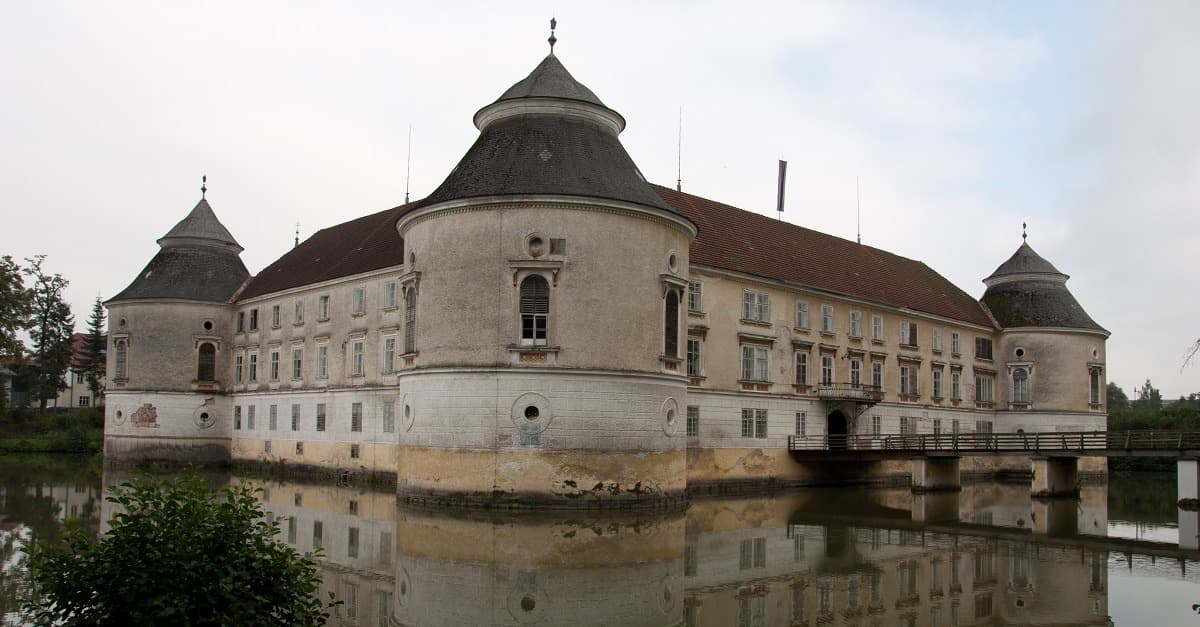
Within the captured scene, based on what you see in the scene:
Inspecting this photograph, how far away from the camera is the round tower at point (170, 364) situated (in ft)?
148

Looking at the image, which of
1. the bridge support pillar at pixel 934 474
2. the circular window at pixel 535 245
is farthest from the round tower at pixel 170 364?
the bridge support pillar at pixel 934 474

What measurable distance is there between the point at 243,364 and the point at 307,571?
128ft

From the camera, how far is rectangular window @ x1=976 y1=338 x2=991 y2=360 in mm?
50812

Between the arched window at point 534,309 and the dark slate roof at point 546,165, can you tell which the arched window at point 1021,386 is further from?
the arched window at point 534,309

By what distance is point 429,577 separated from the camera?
15867 millimetres

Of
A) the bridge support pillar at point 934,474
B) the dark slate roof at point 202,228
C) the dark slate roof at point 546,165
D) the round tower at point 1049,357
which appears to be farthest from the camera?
the round tower at point 1049,357

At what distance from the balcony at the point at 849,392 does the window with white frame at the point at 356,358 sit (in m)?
18.0

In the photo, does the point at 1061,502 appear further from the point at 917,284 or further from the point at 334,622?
the point at 334,622

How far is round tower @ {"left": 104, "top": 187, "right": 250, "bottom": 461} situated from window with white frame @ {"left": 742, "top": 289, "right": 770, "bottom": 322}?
24.9m

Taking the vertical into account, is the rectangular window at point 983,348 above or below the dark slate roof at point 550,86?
below

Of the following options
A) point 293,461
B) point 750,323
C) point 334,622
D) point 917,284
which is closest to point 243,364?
point 293,461

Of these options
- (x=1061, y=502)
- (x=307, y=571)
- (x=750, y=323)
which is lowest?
(x=1061, y=502)

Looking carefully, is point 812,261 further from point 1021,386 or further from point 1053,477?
point 1021,386

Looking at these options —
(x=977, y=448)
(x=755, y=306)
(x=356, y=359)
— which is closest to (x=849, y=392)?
(x=977, y=448)
